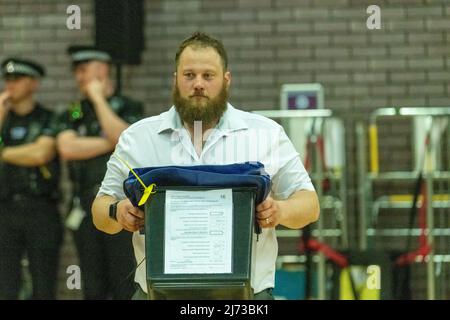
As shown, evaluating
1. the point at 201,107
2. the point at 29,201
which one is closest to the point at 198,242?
the point at 201,107

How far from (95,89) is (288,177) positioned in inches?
93.3

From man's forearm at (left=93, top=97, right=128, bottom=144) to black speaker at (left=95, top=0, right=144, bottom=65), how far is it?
1.47 feet

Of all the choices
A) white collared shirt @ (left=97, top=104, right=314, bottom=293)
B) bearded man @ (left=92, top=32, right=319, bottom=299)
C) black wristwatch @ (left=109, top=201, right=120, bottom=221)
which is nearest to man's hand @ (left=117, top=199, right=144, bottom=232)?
black wristwatch @ (left=109, top=201, right=120, bottom=221)

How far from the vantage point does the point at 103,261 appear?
5699 mm

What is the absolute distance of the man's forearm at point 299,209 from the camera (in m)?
3.65

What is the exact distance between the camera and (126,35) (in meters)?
6.18

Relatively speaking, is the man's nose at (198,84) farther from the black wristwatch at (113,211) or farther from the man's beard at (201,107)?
the black wristwatch at (113,211)

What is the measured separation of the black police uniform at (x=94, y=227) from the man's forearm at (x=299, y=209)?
185cm

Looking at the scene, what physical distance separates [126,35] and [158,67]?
1.13 feet

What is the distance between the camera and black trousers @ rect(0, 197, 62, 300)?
5.90 metres

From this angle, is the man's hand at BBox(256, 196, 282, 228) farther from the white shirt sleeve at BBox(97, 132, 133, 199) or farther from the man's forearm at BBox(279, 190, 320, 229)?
the white shirt sleeve at BBox(97, 132, 133, 199)

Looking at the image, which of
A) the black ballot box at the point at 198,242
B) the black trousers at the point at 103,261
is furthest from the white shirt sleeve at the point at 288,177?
the black trousers at the point at 103,261

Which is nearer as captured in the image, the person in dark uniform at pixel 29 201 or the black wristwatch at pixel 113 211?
the black wristwatch at pixel 113 211

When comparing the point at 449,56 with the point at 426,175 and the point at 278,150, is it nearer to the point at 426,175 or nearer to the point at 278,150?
the point at 426,175
